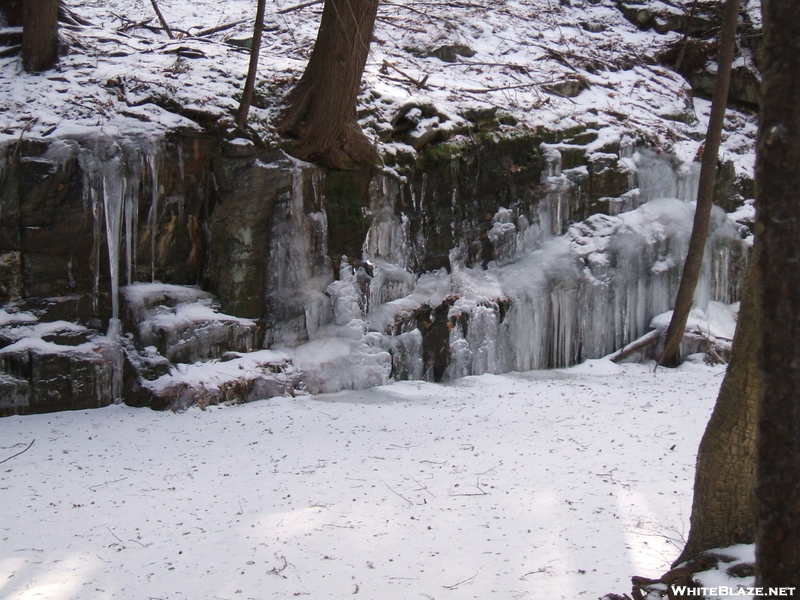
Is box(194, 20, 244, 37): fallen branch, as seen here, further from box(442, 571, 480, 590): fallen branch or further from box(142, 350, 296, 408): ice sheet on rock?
box(442, 571, 480, 590): fallen branch

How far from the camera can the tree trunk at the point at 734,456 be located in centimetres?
306

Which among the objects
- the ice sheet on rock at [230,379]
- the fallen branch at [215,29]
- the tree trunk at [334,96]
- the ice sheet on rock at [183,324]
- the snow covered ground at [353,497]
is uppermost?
the fallen branch at [215,29]

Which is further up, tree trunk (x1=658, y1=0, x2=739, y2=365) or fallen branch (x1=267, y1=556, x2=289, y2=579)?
tree trunk (x1=658, y1=0, x2=739, y2=365)

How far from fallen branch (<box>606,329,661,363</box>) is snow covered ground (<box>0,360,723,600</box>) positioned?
1.71 metres

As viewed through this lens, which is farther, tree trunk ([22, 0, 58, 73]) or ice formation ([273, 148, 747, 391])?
ice formation ([273, 148, 747, 391])

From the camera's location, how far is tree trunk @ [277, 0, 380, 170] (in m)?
7.96

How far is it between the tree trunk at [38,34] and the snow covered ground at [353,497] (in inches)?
174

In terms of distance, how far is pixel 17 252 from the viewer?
7.00m

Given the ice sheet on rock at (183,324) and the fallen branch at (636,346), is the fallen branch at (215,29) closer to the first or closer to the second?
the ice sheet on rock at (183,324)

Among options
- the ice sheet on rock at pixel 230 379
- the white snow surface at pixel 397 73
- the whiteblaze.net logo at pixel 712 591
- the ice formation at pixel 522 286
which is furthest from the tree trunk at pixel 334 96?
the whiteblaze.net logo at pixel 712 591

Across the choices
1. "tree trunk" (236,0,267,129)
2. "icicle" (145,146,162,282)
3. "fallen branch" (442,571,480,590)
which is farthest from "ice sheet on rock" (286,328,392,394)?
"fallen branch" (442,571,480,590)

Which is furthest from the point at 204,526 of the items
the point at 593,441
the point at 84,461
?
the point at 593,441

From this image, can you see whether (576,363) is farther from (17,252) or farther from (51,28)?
(51,28)

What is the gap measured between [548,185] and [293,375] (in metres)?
4.61
